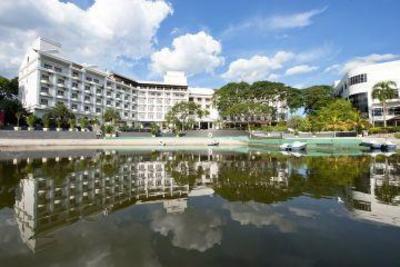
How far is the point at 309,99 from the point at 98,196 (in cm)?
9482

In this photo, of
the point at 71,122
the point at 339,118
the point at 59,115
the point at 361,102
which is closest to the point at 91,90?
the point at 59,115

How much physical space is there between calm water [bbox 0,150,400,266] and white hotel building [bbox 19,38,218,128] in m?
69.8

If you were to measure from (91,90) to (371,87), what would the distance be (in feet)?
271

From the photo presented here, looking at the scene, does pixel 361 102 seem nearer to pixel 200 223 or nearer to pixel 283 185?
pixel 283 185

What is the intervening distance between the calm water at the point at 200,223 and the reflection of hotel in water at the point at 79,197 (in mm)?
44

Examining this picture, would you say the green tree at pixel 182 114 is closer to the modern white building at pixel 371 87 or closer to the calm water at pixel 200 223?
the modern white building at pixel 371 87

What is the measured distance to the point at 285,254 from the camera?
22.8 feet

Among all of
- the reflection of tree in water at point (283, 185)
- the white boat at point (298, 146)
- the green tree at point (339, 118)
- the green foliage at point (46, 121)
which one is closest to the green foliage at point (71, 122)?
the green foliage at point (46, 121)

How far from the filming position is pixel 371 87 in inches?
A: 2987

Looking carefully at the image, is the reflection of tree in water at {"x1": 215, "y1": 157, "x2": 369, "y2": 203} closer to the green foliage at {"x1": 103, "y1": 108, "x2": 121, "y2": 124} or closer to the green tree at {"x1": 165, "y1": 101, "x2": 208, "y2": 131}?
the green foliage at {"x1": 103, "y1": 108, "x2": 121, "y2": 124}

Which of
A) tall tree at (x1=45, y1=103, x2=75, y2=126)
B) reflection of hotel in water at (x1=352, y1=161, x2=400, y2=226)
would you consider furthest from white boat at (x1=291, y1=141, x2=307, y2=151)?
tall tree at (x1=45, y1=103, x2=75, y2=126)

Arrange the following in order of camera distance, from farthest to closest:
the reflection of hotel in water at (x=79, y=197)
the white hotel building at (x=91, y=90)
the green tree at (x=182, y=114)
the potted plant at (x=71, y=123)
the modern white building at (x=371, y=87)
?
the green tree at (x=182, y=114)
the white hotel building at (x=91, y=90)
the modern white building at (x=371, y=87)
the potted plant at (x=71, y=123)
the reflection of hotel in water at (x=79, y=197)

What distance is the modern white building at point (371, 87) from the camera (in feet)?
244

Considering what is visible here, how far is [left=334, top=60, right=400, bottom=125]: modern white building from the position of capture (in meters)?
74.5
